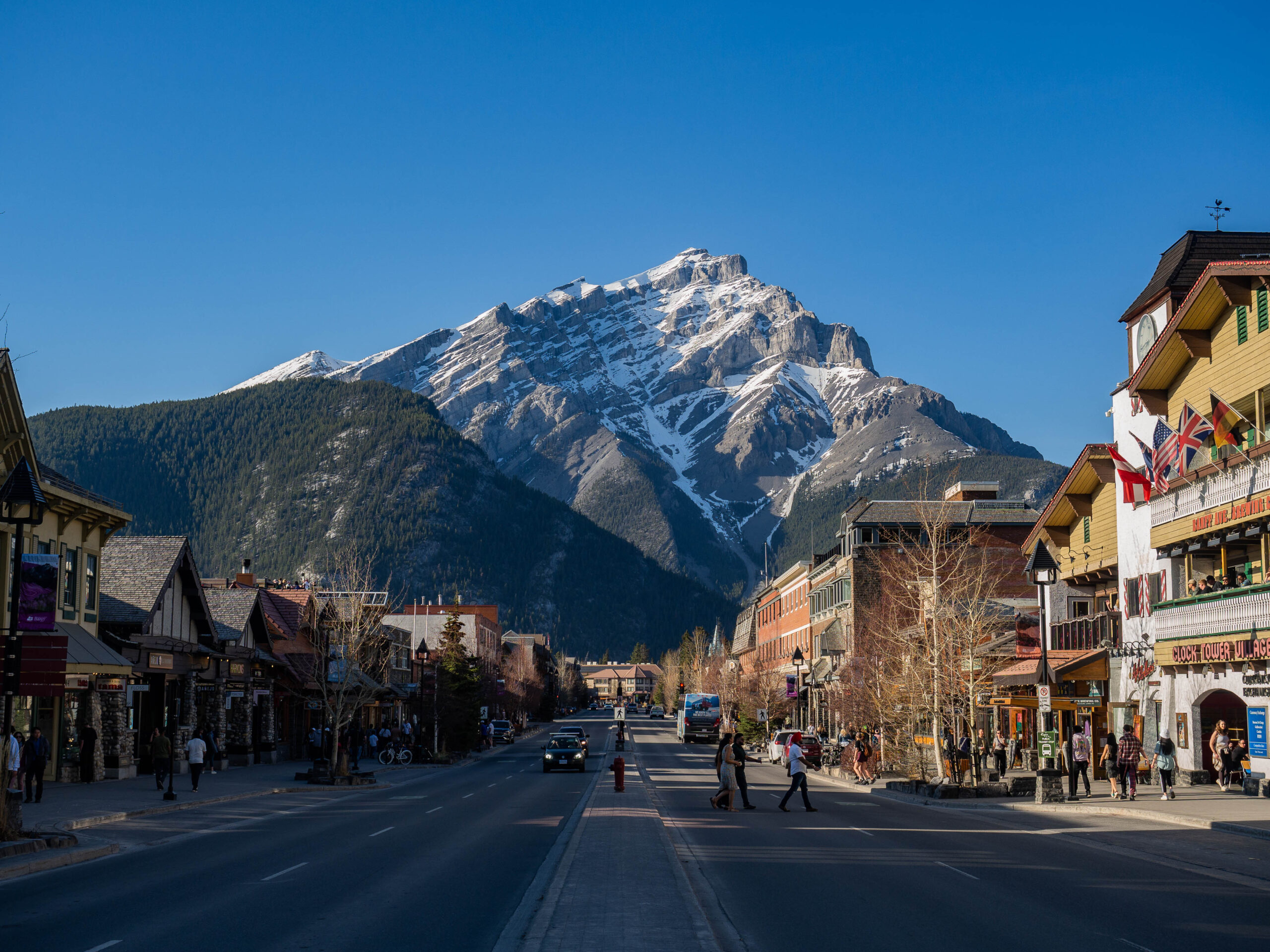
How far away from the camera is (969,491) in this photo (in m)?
84.9

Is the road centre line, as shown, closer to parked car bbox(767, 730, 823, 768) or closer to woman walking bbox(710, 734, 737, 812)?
woman walking bbox(710, 734, 737, 812)

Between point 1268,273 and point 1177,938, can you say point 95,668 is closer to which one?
point 1177,938

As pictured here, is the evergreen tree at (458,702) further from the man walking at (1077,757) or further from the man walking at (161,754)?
the man walking at (1077,757)

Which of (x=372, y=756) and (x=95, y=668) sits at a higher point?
(x=95, y=668)

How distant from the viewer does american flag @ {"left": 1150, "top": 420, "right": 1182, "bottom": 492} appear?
33.2m

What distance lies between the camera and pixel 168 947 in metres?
11.2

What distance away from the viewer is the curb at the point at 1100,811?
A: 2283 centimetres

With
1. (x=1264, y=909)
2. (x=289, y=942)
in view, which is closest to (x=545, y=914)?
(x=289, y=942)

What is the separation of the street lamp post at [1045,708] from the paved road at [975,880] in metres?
2.50

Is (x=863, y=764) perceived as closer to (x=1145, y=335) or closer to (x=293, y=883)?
(x=1145, y=335)

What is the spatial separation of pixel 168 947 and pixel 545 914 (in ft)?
12.0

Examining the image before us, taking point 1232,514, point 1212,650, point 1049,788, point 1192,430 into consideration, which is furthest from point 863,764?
point 1192,430

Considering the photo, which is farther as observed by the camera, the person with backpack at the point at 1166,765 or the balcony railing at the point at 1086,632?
the balcony railing at the point at 1086,632

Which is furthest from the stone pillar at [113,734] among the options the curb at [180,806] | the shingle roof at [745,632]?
the shingle roof at [745,632]
